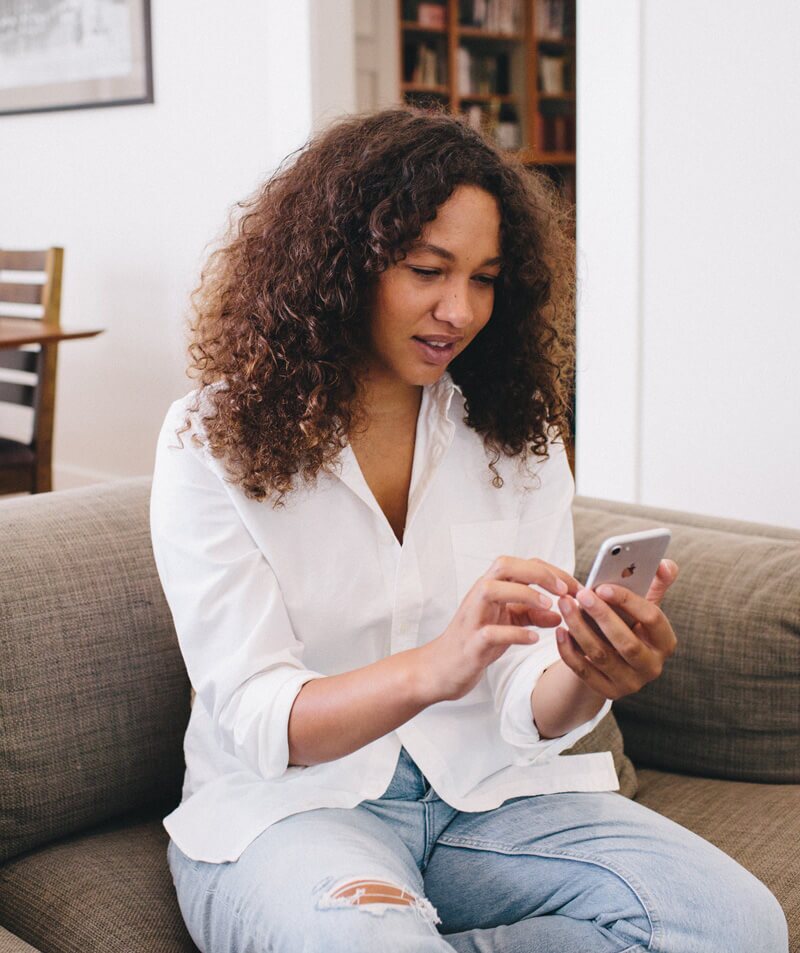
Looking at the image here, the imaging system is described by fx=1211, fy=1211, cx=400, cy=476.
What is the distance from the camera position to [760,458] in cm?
255

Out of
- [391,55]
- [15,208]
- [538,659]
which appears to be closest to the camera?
[538,659]

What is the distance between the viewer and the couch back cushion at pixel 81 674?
4.22 feet

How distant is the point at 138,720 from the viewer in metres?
1.37

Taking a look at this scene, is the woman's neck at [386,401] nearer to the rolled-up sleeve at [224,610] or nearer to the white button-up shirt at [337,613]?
the white button-up shirt at [337,613]

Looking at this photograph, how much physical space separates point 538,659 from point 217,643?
348mm

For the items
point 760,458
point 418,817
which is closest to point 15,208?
point 760,458

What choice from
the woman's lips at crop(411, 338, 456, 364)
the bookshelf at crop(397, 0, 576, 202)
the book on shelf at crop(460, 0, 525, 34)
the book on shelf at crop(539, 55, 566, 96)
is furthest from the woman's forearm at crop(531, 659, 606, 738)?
the book on shelf at crop(539, 55, 566, 96)

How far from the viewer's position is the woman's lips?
4.15 ft

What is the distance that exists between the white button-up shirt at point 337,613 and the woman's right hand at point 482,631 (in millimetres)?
151

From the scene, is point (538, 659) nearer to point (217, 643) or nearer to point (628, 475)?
point (217, 643)

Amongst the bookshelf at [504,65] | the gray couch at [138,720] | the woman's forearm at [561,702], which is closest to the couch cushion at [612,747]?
the gray couch at [138,720]

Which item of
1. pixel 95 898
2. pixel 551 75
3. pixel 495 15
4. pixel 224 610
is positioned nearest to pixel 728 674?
pixel 224 610

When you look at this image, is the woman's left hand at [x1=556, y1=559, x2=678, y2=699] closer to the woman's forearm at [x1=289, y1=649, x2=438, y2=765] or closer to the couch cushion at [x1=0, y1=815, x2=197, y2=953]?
the woman's forearm at [x1=289, y1=649, x2=438, y2=765]

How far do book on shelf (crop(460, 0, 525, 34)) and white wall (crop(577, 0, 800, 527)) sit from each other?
11.0ft
